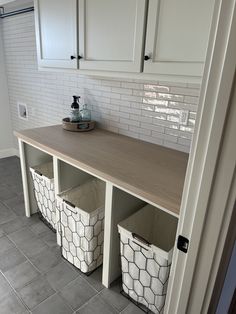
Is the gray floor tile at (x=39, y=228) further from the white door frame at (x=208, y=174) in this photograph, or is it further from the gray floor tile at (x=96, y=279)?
the white door frame at (x=208, y=174)

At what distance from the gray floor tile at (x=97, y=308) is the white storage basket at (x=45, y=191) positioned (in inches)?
29.1

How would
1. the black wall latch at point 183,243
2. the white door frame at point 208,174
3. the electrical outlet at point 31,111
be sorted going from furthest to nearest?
the electrical outlet at point 31,111 → the black wall latch at point 183,243 → the white door frame at point 208,174

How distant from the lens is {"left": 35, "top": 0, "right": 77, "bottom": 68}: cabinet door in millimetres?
1574

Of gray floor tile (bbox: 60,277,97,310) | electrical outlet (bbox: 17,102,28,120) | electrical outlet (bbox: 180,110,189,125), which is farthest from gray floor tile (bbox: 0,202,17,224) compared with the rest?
electrical outlet (bbox: 180,110,189,125)

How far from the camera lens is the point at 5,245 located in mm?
1934

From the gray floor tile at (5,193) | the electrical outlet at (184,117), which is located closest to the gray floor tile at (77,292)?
the electrical outlet at (184,117)

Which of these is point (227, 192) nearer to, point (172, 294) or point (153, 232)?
point (172, 294)

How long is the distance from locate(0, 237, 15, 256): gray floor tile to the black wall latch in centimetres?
163

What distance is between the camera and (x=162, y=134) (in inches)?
68.6

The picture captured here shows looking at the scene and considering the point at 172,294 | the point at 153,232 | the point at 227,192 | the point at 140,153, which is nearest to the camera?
the point at 227,192

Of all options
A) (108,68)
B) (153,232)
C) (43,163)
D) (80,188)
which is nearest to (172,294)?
(153,232)

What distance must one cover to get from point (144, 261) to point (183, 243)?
→ 615 mm

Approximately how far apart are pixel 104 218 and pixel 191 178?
0.92m

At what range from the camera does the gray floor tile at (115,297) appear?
149 centimetres
